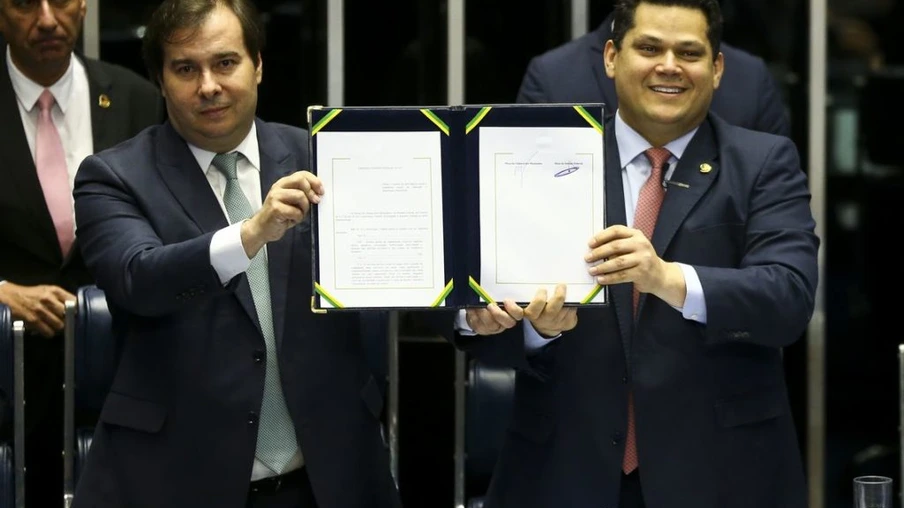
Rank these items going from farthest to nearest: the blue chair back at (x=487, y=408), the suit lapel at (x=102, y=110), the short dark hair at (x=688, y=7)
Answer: the suit lapel at (x=102, y=110), the blue chair back at (x=487, y=408), the short dark hair at (x=688, y=7)

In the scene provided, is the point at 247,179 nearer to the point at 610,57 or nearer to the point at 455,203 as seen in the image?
the point at 455,203

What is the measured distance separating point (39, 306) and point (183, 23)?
1.22 meters

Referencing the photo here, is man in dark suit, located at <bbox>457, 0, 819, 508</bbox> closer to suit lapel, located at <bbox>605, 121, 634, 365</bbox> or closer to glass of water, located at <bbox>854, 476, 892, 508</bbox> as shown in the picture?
suit lapel, located at <bbox>605, 121, 634, 365</bbox>

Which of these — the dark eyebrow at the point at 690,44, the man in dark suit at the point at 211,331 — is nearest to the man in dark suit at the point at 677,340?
the dark eyebrow at the point at 690,44

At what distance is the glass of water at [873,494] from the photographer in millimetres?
2453

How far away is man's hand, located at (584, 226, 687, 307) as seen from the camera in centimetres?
275

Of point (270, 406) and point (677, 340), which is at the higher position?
point (677, 340)

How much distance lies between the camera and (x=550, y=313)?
281 centimetres

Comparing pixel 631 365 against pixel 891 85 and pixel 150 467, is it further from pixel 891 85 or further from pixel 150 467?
pixel 891 85

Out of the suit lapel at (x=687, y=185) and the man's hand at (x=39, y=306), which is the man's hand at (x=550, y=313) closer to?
the suit lapel at (x=687, y=185)

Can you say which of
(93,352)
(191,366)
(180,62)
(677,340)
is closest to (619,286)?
(677,340)

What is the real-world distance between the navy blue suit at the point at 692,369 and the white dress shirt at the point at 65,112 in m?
1.74

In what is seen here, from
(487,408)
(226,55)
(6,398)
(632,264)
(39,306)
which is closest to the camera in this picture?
(632,264)

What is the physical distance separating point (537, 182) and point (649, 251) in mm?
251
